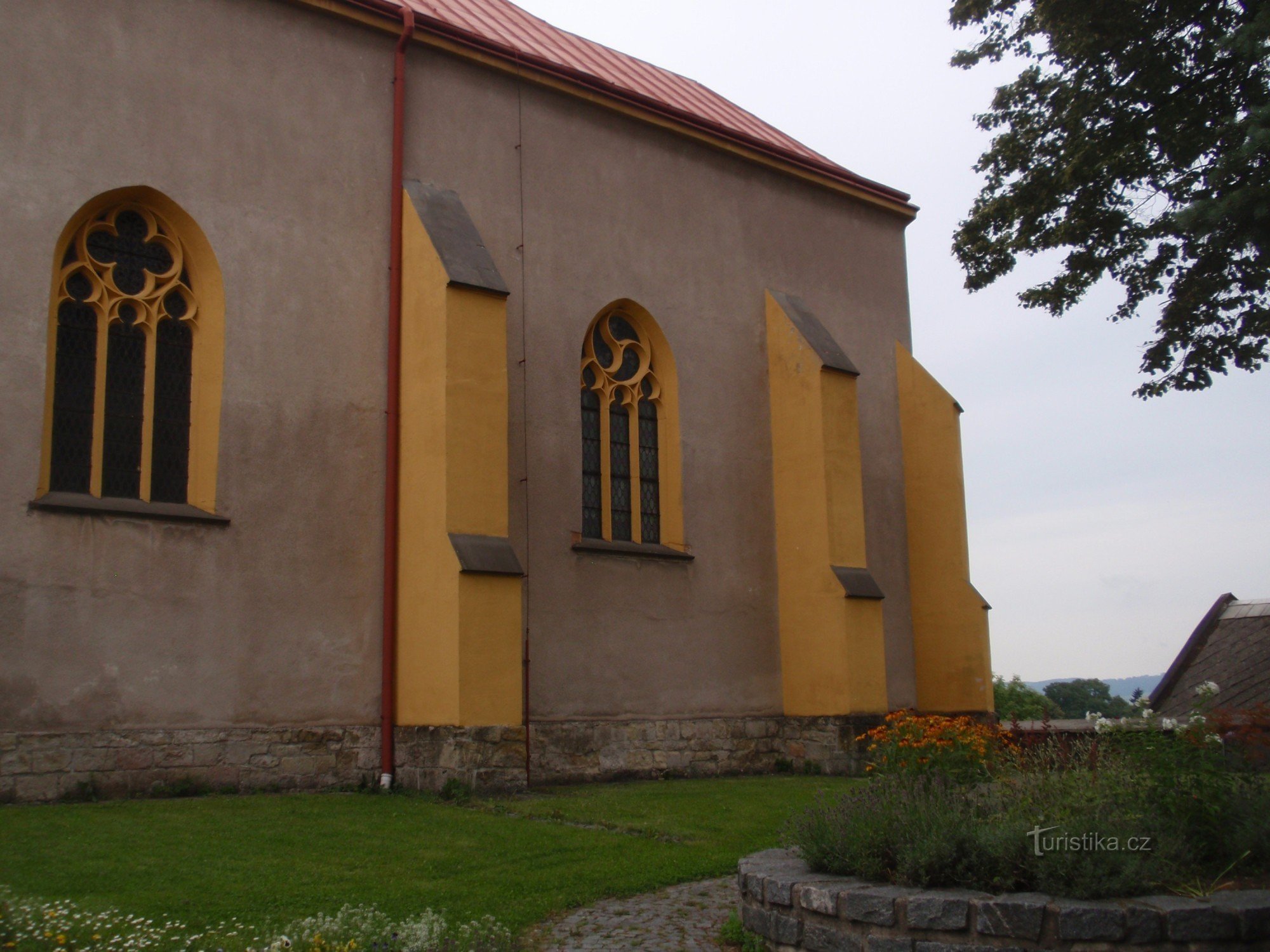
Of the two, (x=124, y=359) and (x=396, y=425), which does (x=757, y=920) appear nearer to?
(x=396, y=425)

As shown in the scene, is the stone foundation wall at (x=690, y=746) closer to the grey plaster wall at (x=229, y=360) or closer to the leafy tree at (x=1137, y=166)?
the grey plaster wall at (x=229, y=360)

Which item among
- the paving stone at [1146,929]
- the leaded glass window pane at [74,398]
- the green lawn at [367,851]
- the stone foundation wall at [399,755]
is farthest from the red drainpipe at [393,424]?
the paving stone at [1146,929]

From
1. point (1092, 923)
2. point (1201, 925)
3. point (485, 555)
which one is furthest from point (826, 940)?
point (485, 555)

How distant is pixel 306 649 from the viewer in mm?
11820

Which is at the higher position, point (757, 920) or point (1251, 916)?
point (1251, 916)

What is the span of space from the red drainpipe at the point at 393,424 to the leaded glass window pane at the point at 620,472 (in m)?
3.28

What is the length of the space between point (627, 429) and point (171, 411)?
5.88 m

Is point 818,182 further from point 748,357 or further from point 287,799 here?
point 287,799

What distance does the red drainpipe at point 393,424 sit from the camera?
12023 mm

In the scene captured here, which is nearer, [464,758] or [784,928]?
[784,928]

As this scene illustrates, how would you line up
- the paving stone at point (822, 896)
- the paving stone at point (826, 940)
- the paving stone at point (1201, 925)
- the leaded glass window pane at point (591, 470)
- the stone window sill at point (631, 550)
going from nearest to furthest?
the paving stone at point (1201, 925) < the paving stone at point (826, 940) < the paving stone at point (822, 896) < the stone window sill at point (631, 550) < the leaded glass window pane at point (591, 470)

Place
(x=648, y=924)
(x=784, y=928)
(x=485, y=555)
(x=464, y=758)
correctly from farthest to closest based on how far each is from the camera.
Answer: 1. (x=485, y=555)
2. (x=464, y=758)
3. (x=648, y=924)
4. (x=784, y=928)

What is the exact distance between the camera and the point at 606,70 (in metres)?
17.6

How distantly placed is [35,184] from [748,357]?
940 cm
